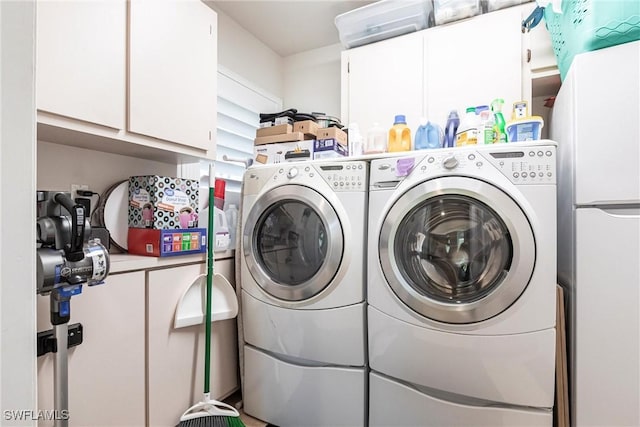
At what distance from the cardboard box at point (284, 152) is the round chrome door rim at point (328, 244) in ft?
1.15

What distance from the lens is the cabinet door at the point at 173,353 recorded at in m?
1.30

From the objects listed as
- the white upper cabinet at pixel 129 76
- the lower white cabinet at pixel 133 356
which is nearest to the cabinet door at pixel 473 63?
the white upper cabinet at pixel 129 76

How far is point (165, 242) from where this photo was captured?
Result: 52.9 inches

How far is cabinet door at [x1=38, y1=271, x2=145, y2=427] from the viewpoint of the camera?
41.5 inches

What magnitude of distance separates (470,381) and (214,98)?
1.69m

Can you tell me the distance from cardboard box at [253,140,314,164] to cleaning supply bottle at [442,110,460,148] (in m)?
0.72

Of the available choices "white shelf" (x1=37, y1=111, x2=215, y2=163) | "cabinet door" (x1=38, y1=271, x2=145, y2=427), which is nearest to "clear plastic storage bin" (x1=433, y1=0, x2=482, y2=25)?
"white shelf" (x1=37, y1=111, x2=215, y2=163)

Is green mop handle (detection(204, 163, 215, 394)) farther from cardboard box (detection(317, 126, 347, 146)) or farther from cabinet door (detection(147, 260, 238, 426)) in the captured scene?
cardboard box (detection(317, 126, 347, 146))

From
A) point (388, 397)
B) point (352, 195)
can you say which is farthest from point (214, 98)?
point (388, 397)

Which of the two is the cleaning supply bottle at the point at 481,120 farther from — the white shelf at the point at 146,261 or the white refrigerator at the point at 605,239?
the white shelf at the point at 146,261

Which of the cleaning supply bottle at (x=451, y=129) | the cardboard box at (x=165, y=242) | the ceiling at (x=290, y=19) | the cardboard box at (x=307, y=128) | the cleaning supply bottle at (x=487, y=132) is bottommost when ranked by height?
the cardboard box at (x=165, y=242)

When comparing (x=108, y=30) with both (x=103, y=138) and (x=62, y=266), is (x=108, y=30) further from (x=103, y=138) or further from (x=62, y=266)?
(x=62, y=266)

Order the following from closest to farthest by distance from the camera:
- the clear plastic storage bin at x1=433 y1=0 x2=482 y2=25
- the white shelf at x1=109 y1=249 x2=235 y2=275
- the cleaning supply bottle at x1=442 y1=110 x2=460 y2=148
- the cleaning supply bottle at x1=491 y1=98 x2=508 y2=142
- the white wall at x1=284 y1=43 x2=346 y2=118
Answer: the white shelf at x1=109 y1=249 x2=235 y2=275 → the cleaning supply bottle at x1=491 y1=98 x2=508 y2=142 → the cleaning supply bottle at x1=442 y1=110 x2=460 y2=148 → the clear plastic storage bin at x1=433 y1=0 x2=482 y2=25 → the white wall at x1=284 y1=43 x2=346 y2=118

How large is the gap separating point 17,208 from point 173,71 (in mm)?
1220
